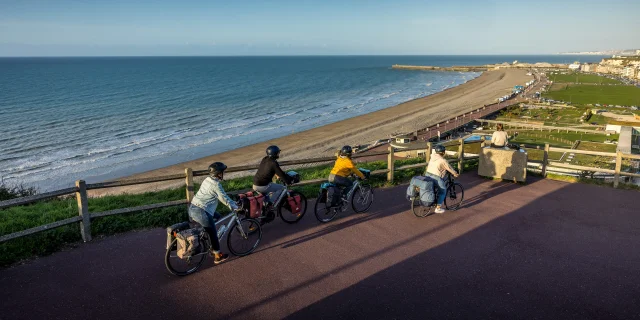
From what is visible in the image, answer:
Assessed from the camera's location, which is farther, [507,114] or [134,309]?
[507,114]

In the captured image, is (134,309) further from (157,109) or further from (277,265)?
(157,109)

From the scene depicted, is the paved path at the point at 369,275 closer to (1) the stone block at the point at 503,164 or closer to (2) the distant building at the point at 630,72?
(1) the stone block at the point at 503,164

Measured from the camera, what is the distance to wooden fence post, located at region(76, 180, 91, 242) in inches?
303

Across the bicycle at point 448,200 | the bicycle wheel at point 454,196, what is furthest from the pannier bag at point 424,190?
the bicycle wheel at point 454,196

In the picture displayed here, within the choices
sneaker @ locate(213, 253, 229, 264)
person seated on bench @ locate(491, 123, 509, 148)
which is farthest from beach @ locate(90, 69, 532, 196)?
person seated on bench @ locate(491, 123, 509, 148)

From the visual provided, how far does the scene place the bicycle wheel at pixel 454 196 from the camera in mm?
10180

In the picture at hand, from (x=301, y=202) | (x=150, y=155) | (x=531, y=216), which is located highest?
(x=301, y=202)

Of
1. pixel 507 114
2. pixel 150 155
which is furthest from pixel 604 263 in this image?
pixel 507 114

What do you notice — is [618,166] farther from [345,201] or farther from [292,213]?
[292,213]

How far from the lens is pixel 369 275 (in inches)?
264

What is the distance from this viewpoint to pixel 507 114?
5381 cm

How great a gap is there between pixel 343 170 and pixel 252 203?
7.70ft

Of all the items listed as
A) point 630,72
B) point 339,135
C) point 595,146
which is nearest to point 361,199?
point 339,135

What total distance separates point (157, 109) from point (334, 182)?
49573 millimetres
